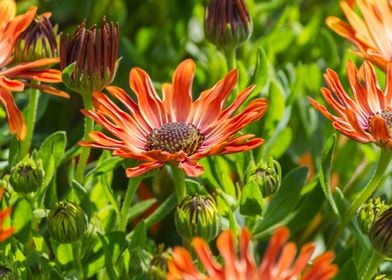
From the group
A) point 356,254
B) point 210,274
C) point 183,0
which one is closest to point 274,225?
point 356,254

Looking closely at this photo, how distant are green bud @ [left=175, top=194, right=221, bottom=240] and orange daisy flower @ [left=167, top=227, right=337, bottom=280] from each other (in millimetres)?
113

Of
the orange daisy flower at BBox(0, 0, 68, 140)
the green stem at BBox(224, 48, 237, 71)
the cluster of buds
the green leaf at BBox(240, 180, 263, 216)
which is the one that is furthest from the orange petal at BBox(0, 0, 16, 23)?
the green leaf at BBox(240, 180, 263, 216)

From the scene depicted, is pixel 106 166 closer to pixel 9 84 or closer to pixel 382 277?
pixel 9 84

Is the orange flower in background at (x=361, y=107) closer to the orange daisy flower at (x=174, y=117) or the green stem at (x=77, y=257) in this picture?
the orange daisy flower at (x=174, y=117)

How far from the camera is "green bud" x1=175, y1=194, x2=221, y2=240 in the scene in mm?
957

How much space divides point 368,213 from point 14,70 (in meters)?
0.40

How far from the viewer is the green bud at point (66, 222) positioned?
976 mm

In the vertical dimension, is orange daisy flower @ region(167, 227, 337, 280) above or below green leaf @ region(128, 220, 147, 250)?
above

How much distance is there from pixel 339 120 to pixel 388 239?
128 millimetres

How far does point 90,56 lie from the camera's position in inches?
40.8

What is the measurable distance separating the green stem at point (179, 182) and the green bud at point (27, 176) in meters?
0.14

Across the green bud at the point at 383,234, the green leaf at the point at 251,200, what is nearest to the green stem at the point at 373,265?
the green bud at the point at 383,234

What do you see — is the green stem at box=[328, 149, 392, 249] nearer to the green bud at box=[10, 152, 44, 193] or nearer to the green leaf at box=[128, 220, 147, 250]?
the green leaf at box=[128, 220, 147, 250]

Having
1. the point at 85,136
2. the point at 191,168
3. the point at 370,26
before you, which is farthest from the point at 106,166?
the point at 370,26
